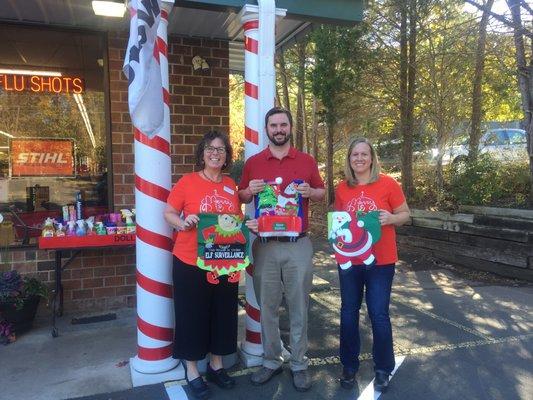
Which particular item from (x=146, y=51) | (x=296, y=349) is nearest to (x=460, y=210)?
(x=296, y=349)

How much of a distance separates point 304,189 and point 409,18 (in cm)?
668

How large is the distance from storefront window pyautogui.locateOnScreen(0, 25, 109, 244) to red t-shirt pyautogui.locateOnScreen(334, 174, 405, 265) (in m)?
3.17

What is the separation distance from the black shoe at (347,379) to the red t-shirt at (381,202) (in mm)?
895

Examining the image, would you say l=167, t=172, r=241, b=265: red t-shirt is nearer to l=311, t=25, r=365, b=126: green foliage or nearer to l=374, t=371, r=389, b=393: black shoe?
l=374, t=371, r=389, b=393: black shoe

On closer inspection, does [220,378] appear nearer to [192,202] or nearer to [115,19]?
[192,202]

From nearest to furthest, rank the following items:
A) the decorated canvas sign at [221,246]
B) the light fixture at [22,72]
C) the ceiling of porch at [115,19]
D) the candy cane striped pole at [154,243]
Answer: the decorated canvas sign at [221,246], the candy cane striped pole at [154,243], the ceiling of porch at [115,19], the light fixture at [22,72]

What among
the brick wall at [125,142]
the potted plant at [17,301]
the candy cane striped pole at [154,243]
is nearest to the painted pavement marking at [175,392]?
the candy cane striped pole at [154,243]

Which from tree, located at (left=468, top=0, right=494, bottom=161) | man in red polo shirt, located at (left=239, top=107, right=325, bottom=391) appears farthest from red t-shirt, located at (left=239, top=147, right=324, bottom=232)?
tree, located at (left=468, top=0, right=494, bottom=161)

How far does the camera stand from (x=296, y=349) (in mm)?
3562

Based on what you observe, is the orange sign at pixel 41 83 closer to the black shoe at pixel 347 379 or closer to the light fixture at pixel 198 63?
the light fixture at pixel 198 63

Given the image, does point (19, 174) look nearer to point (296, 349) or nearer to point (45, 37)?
point (45, 37)

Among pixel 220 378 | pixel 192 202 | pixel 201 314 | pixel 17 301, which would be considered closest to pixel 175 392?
pixel 220 378

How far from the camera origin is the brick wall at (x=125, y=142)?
16.9 ft

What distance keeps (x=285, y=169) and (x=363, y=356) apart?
1830 millimetres
